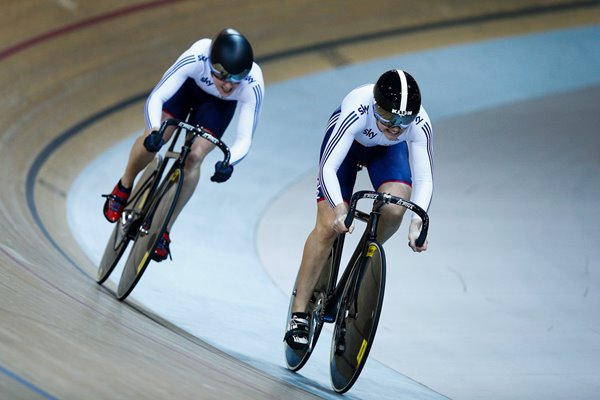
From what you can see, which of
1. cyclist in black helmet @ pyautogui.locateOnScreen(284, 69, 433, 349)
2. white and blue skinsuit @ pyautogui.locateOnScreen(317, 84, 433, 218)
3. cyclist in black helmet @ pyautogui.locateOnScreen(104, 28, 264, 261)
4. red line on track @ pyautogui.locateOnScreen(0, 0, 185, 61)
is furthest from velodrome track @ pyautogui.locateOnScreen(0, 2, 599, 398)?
white and blue skinsuit @ pyautogui.locateOnScreen(317, 84, 433, 218)

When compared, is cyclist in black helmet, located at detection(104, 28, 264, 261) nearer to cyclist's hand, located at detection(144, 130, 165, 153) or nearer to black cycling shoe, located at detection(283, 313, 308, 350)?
cyclist's hand, located at detection(144, 130, 165, 153)

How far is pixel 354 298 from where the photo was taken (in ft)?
13.5

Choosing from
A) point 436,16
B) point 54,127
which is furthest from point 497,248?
point 436,16

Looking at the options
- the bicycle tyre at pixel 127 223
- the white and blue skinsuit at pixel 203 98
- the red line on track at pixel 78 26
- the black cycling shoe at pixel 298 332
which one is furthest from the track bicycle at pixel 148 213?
the red line on track at pixel 78 26

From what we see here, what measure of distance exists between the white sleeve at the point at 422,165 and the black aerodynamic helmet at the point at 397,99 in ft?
0.79

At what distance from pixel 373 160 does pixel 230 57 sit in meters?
0.80

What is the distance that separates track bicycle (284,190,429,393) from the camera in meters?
3.92

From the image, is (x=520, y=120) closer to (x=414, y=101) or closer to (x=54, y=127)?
(x=54, y=127)

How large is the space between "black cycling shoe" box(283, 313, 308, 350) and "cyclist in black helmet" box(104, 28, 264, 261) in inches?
28.8

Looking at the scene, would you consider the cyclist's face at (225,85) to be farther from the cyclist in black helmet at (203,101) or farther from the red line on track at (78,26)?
the red line on track at (78,26)

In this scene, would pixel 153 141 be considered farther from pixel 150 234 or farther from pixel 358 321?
pixel 358 321

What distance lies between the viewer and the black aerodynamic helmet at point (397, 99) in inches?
155

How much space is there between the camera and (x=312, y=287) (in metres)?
4.43

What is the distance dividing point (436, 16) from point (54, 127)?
14.7ft
